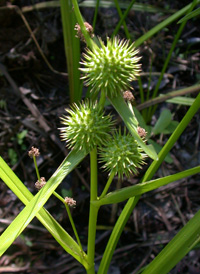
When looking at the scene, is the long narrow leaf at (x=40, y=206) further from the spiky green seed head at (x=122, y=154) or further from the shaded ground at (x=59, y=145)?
the shaded ground at (x=59, y=145)

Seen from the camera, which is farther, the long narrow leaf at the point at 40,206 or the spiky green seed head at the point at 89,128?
the spiky green seed head at the point at 89,128

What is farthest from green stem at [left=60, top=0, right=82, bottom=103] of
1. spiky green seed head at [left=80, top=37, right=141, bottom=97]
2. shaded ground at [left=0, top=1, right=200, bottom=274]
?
spiky green seed head at [left=80, top=37, right=141, bottom=97]

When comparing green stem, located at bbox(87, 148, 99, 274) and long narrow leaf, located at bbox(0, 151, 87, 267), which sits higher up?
long narrow leaf, located at bbox(0, 151, 87, 267)

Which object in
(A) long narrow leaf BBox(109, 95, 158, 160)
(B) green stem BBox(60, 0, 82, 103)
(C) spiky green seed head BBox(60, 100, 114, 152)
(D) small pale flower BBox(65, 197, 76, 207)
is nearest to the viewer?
(A) long narrow leaf BBox(109, 95, 158, 160)

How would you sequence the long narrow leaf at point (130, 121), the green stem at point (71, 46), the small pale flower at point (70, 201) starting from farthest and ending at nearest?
1. the green stem at point (71, 46)
2. the small pale flower at point (70, 201)
3. the long narrow leaf at point (130, 121)

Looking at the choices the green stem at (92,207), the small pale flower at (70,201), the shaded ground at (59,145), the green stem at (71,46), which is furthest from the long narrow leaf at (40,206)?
the green stem at (71,46)

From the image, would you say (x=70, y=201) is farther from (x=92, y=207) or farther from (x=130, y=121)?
(x=130, y=121)

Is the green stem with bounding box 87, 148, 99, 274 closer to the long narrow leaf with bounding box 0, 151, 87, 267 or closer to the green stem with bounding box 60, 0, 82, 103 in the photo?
the long narrow leaf with bounding box 0, 151, 87, 267

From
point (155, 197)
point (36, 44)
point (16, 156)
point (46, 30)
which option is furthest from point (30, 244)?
point (46, 30)

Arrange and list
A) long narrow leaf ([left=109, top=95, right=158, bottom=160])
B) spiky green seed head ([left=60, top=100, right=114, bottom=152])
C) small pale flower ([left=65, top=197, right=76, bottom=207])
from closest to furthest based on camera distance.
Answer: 1. long narrow leaf ([left=109, top=95, right=158, bottom=160])
2. spiky green seed head ([left=60, top=100, right=114, bottom=152])
3. small pale flower ([left=65, top=197, right=76, bottom=207])
